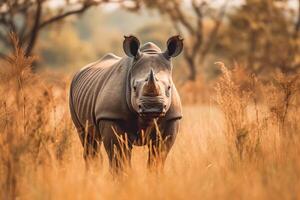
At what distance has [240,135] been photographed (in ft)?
18.2

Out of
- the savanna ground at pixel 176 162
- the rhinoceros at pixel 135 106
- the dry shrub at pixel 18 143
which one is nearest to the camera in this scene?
the savanna ground at pixel 176 162

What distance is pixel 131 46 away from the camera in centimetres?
549

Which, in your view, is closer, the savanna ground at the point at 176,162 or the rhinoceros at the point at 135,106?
the savanna ground at the point at 176,162

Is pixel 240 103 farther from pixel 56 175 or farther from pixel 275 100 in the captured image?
pixel 56 175

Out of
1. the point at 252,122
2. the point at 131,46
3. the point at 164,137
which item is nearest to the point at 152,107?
the point at 164,137

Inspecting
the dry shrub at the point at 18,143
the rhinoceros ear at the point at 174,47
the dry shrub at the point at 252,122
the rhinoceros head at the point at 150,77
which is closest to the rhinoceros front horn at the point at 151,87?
the rhinoceros head at the point at 150,77

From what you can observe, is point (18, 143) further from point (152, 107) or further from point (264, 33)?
point (264, 33)

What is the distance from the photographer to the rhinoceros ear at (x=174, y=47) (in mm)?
5477

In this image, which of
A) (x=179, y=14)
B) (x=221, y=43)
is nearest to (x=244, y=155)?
(x=179, y=14)

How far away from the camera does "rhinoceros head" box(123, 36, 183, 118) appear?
4906 millimetres

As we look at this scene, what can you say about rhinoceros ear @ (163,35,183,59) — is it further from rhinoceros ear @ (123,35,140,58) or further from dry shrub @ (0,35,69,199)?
dry shrub @ (0,35,69,199)

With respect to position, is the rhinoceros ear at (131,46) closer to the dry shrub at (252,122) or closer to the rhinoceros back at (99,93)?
the rhinoceros back at (99,93)

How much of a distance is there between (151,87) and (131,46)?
0.69m

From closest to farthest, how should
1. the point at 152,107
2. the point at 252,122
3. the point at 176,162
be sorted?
1. the point at 152,107
2. the point at 176,162
3. the point at 252,122
